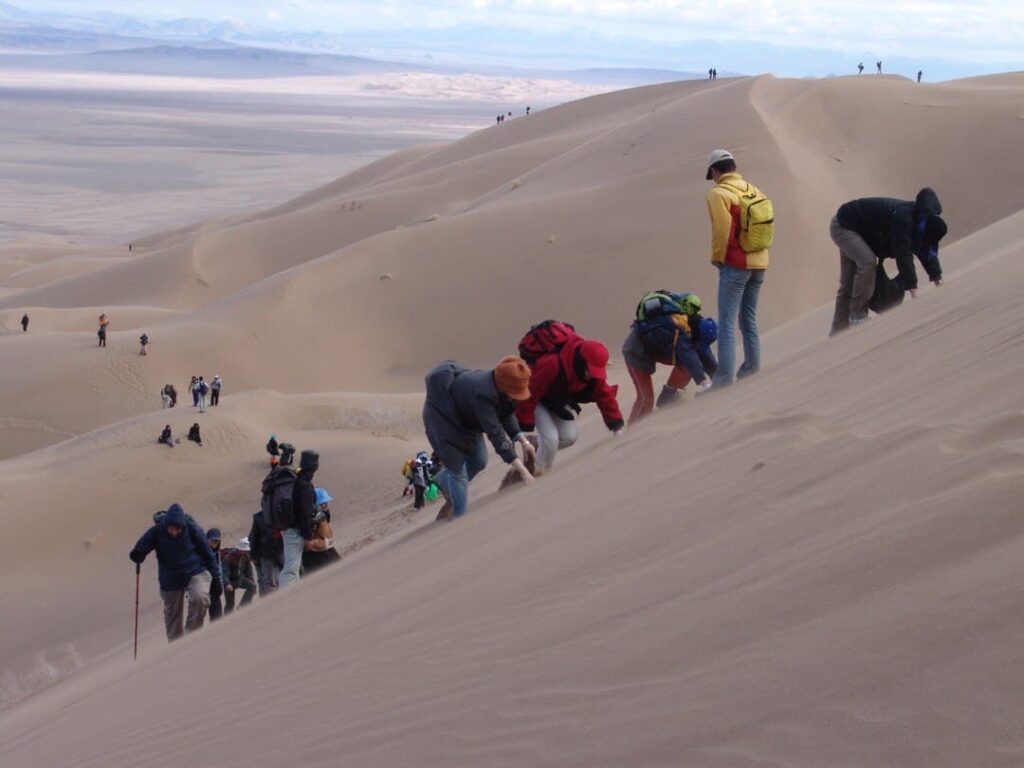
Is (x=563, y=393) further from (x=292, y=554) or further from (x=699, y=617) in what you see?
(x=699, y=617)

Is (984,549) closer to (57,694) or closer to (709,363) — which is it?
(709,363)

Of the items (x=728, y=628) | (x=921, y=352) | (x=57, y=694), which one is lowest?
(x=57, y=694)

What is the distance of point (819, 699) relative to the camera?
2830 millimetres

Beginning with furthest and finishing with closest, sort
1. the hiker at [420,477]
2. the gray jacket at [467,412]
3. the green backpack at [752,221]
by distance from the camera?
the hiker at [420,477], the green backpack at [752,221], the gray jacket at [467,412]

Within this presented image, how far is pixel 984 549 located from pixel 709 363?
4669mm

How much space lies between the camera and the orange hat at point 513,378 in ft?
21.2

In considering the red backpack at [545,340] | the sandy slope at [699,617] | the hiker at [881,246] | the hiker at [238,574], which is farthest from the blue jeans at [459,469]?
the hiker at [881,246]

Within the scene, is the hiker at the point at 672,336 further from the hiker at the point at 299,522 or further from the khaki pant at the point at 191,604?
the khaki pant at the point at 191,604

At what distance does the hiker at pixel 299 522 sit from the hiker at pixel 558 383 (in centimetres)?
138

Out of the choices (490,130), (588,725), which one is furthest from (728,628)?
(490,130)

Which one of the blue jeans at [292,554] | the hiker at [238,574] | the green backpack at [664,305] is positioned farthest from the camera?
the hiker at [238,574]

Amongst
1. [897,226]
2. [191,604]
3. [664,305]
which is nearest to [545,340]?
[664,305]

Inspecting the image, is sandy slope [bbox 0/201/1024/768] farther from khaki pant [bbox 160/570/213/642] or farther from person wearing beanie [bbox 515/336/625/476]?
khaki pant [bbox 160/570/213/642]

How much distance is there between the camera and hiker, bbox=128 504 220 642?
8094 millimetres
